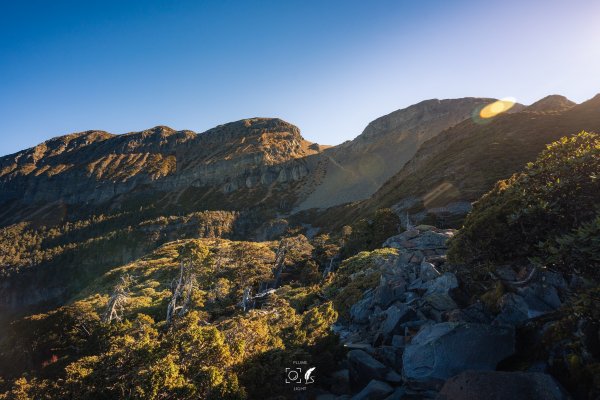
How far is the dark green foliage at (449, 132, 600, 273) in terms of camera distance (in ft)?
36.9

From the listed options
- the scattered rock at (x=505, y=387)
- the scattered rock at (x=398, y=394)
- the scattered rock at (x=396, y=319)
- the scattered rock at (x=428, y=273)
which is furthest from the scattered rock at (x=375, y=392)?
the scattered rock at (x=428, y=273)

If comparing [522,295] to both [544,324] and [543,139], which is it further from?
[543,139]

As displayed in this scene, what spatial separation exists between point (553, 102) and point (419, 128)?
71098 mm

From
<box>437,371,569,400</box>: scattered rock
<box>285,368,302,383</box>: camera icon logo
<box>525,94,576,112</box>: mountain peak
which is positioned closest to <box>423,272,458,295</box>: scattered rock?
<box>437,371,569,400</box>: scattered rock

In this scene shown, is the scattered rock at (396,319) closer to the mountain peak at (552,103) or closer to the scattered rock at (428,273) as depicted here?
the scattered rock at (428,273)

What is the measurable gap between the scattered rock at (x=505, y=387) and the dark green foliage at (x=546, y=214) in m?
3.58

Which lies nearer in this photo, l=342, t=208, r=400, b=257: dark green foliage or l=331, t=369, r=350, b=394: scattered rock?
l=331, t=369, r=350, b=394: scattered rock

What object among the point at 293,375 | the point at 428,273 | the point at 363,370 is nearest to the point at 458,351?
the point at 363,370

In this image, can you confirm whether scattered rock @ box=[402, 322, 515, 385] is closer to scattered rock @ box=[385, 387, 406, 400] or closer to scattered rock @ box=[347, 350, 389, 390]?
scattered rock @ box=[385, 387, 406, 400]

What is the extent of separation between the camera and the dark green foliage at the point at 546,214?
1124cm

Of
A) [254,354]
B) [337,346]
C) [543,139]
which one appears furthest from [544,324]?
[543,139]

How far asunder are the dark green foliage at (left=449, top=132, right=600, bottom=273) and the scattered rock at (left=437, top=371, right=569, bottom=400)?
3.58m

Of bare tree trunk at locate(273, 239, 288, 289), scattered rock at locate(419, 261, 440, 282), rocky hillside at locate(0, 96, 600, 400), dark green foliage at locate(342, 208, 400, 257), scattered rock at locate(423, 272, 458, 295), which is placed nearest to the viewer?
rocky hillside at locate(0, 96, 600, 400)

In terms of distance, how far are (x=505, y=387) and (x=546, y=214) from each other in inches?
260
